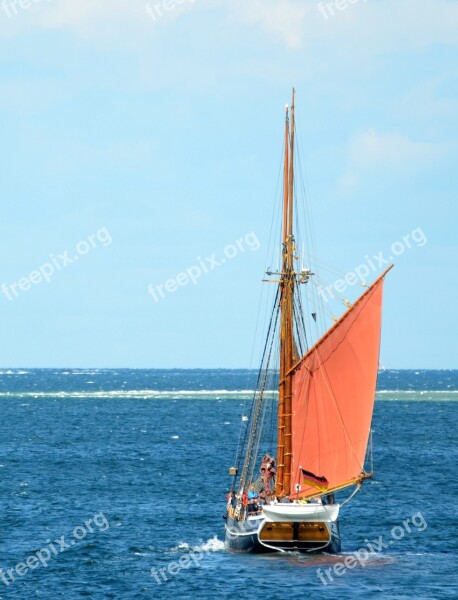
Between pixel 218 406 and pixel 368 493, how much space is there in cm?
10954

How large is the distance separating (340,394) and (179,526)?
15012 millimetres

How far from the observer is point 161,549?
175ft

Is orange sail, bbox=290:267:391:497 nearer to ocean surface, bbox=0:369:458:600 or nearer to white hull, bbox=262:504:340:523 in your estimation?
white hull, bbox=262:504:340:523

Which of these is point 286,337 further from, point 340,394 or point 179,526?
point 179,526

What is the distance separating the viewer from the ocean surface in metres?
45.3

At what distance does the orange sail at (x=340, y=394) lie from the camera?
159 feet

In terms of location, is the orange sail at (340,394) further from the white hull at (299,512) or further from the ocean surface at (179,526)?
the ocean surface at (179,526)

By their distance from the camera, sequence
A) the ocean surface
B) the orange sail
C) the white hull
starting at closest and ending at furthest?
the ocean surface
the white hull
the orange sail

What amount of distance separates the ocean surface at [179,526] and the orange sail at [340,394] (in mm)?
3874

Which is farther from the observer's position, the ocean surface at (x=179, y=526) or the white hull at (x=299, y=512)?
the white hull at (x=299, y=512)

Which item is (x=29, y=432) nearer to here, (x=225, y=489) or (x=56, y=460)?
(x=56, y=460)

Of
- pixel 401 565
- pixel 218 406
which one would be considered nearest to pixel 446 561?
pixel 401 565

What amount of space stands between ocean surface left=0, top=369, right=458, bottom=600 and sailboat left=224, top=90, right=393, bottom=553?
1.41m

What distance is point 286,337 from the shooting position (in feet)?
168
